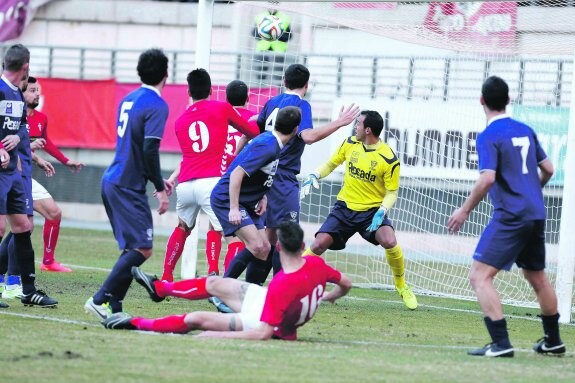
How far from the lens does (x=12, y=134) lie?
10.2m

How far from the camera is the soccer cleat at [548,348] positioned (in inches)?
349

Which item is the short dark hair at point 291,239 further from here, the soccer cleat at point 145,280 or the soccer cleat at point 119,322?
the soccer cleat at point 119,322

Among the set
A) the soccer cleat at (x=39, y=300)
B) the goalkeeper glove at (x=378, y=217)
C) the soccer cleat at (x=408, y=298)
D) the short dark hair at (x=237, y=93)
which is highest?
the short dark hair at (x=237, y=93)

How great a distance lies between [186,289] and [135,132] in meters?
1.27

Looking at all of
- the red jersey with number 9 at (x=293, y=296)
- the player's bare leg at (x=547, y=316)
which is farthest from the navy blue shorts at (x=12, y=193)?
the player's bare leg at (x=547, y=316)

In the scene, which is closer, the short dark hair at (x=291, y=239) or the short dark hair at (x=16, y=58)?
the short dark hair at (x=291, y=239)

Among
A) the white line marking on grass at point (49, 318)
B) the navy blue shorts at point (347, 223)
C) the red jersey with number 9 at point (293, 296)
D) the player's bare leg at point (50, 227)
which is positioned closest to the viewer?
the red jersey with number 9 at point (293, 296)

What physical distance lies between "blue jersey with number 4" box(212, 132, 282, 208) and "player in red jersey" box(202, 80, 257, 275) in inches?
35.7

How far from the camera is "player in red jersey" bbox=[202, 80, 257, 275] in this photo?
1227 centimetres

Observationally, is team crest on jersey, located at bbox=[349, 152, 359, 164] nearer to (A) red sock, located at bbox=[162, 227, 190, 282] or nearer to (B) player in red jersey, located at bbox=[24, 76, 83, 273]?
(A) red sock, located at bbox=[162, 227, 190, 282]

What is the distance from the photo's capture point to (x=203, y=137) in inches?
454

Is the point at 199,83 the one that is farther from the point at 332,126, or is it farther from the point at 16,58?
the point at 16,58

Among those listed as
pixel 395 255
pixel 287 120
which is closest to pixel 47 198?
pixel 395 255

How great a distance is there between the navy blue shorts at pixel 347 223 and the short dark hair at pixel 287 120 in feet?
8.11
